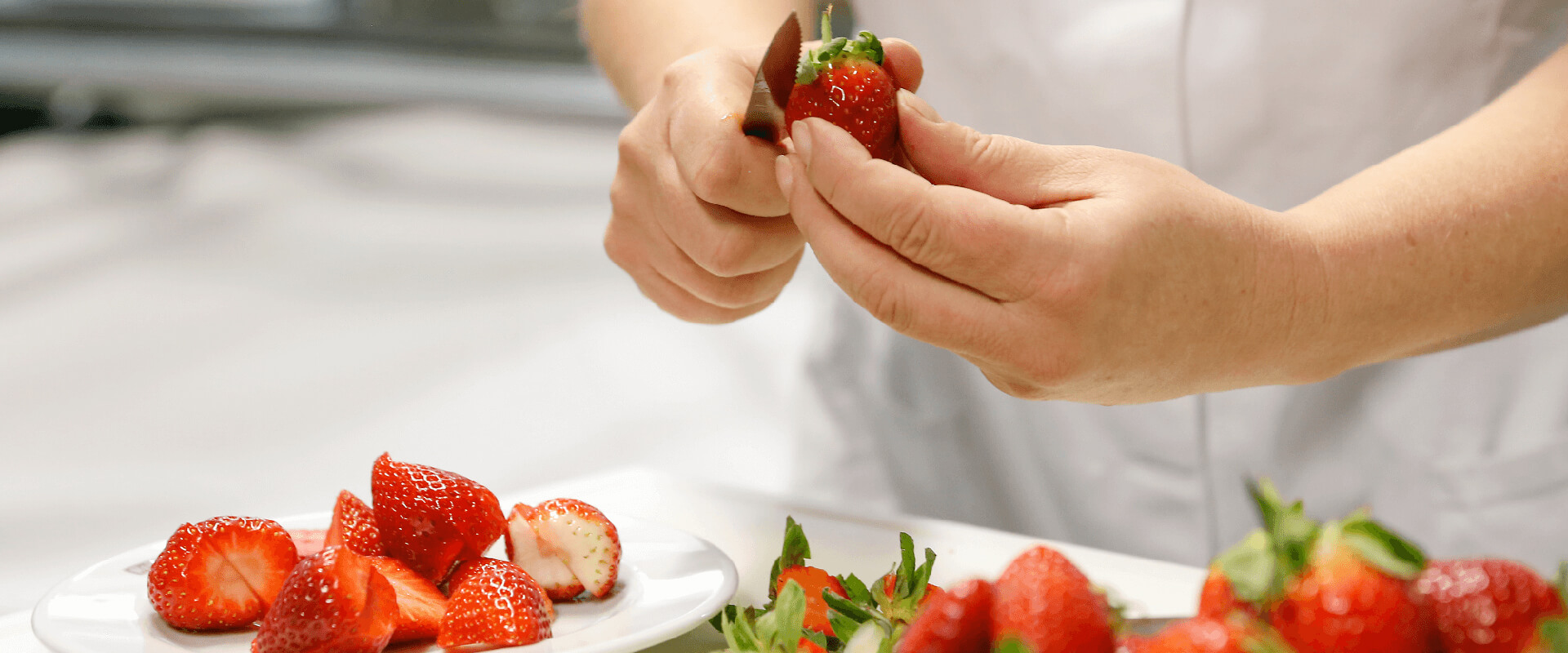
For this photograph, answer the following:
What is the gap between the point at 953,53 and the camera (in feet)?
3.85

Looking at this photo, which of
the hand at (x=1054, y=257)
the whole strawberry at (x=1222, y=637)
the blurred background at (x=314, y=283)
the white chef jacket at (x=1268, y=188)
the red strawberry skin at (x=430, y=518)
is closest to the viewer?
the whole strawberry at (x=1222, y=637)

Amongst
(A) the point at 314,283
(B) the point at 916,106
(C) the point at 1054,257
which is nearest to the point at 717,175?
(B) the point at 916,106

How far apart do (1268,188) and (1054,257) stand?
55cm

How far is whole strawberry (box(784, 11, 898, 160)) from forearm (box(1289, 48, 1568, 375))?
26 centimetres

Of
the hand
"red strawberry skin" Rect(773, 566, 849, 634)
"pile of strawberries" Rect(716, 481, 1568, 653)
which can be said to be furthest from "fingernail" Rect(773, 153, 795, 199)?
"pile of strawberries" Rect(716, 481, 1568, 653)

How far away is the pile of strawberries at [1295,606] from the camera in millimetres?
392

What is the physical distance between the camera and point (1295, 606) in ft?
1.32

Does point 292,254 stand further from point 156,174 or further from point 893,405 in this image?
point 893,405

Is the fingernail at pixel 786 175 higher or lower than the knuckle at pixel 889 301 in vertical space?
higher

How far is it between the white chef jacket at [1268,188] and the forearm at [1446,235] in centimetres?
21

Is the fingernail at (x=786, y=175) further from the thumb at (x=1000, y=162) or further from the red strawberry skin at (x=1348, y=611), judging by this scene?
the red strawberry skin at (x=1348, y=611)

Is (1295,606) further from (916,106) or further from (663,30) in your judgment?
(663,30)

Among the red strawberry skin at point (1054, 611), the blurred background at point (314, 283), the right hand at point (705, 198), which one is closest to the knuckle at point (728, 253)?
the right hand at point (705, 198)

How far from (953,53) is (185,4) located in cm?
311
